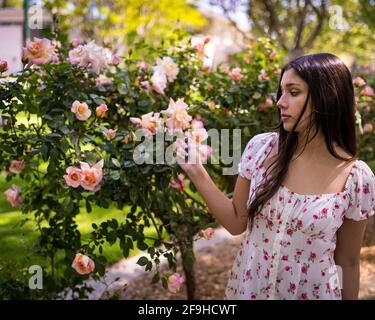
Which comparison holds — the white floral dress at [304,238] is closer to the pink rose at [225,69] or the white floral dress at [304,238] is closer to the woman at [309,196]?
the woman at [309,196]

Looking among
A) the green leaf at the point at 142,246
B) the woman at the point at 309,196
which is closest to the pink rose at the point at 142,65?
the green leaf at the point at 142,246

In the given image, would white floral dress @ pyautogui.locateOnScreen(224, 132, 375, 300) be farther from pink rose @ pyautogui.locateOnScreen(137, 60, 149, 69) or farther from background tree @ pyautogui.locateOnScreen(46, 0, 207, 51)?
background tree @ pyautogui.locateOnScreen(46, 0, 207, 51)

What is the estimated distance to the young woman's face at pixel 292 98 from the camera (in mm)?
1667

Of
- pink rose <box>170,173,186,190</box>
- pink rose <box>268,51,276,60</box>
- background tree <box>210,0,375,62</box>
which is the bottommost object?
pink rose <box>170,173,186,190</box>

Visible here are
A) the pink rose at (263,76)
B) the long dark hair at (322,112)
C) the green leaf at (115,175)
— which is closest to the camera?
the long dark hair at (322,112)

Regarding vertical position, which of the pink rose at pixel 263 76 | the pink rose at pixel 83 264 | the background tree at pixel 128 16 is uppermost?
the background tree at pixel 128 16

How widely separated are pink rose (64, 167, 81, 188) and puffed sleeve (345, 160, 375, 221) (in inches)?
37.9

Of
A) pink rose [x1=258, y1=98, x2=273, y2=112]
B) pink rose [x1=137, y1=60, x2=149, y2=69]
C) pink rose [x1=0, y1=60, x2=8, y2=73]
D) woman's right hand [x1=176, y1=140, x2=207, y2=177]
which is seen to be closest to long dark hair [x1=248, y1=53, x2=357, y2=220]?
woman's right hand [x1=176, y1=140, x2=207, y2=177]

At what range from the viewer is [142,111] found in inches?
100

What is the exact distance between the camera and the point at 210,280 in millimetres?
4039

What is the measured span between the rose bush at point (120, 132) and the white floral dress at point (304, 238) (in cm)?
41

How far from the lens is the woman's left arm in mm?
1739
